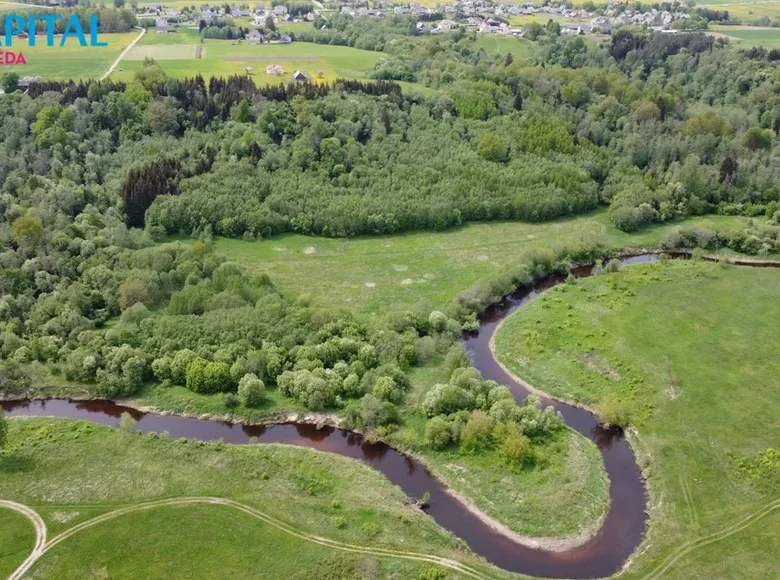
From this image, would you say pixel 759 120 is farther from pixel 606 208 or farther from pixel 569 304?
pixel 569 304

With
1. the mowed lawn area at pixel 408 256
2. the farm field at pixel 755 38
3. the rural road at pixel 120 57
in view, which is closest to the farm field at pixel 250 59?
the rural road at pixel 120 57

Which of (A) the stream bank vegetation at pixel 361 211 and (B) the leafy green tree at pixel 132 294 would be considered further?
(B) the leafy green tree at pixel 132 294

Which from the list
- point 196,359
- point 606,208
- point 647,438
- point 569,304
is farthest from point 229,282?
point 606,208

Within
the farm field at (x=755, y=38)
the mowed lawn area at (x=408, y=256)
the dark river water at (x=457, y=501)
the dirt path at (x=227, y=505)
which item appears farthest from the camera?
the farm field at (x=755, y=38)

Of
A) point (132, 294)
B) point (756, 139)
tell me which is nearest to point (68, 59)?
point (132, 294)

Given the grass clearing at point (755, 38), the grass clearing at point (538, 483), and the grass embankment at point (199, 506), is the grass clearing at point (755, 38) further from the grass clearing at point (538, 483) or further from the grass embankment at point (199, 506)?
the grass embankment at point (199, 506)

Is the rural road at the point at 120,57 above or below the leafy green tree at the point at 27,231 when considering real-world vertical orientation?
above

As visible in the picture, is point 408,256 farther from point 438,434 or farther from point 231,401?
point 438,434
